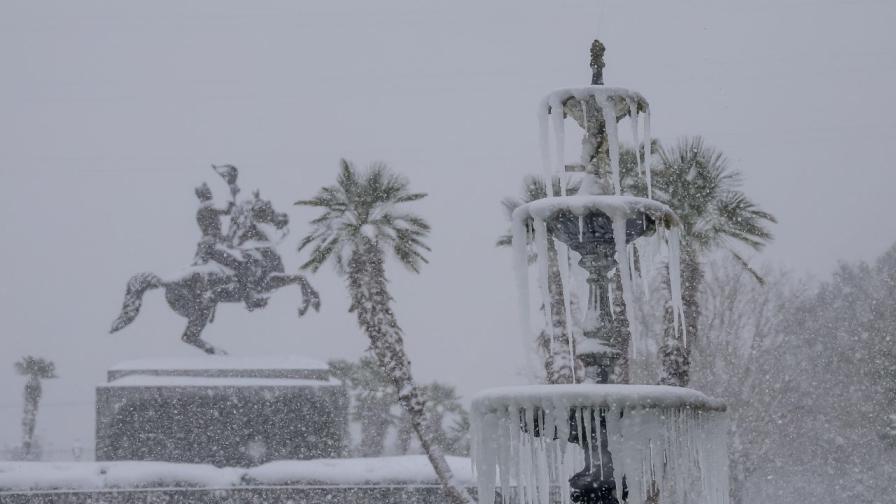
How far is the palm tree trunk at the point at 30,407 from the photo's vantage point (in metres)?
44.7

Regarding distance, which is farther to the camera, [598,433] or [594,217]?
[594,217]

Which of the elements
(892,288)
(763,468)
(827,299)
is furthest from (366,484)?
(827,299)

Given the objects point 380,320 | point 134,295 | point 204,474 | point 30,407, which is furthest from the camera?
point 30,407

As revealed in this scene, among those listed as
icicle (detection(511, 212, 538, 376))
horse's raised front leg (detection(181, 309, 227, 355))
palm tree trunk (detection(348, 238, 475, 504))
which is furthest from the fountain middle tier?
horse's raised front leg (detection(181, 309, 227, 355))

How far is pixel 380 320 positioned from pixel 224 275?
13.0 ft

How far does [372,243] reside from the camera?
1021 inches

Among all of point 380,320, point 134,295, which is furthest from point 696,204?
point 134,295

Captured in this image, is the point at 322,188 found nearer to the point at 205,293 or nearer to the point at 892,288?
the point at 205,293

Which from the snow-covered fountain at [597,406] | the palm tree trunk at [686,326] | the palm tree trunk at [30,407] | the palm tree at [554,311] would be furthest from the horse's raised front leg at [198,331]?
the snow-covered fountain at [597,406]

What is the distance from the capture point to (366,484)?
76.2 ft

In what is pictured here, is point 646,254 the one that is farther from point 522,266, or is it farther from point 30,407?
point 30,407

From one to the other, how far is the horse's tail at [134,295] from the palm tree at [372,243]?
12.1 ft

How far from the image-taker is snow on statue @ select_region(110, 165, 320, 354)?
1045 inches

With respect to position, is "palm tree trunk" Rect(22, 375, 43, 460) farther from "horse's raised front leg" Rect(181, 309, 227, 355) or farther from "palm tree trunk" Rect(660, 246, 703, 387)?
"palm tree trunk" Rect(660, 246, 703, 387)
